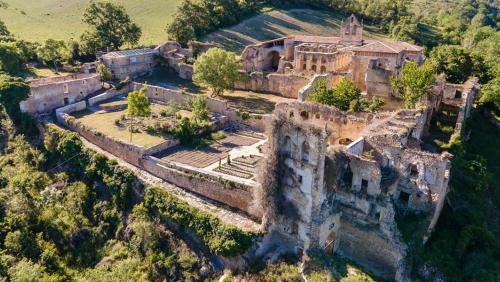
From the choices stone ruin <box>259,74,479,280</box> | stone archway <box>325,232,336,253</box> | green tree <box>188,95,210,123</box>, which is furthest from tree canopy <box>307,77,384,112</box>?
stone archway <box>325,232,336,253</box>

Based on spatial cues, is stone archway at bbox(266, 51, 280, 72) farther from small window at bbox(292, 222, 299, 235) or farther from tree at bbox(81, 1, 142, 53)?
small window at bbox(292, 222, 299, 235)

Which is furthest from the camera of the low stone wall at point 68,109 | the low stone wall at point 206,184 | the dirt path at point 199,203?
the low stone wall at point 68,109

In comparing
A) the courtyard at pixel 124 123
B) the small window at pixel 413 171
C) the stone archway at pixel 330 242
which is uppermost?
the small window at pixel 413 171

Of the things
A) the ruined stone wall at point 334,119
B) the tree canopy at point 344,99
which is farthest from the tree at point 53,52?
the ruined stone wall at point 334,119

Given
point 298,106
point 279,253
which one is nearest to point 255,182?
point 279,253

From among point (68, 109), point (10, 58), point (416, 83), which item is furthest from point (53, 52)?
point (416, 83)

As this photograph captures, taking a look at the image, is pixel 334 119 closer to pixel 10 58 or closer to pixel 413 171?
pixel 413 171

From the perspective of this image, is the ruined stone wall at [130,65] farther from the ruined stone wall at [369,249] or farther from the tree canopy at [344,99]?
the ruined stone wall at [369,249]
